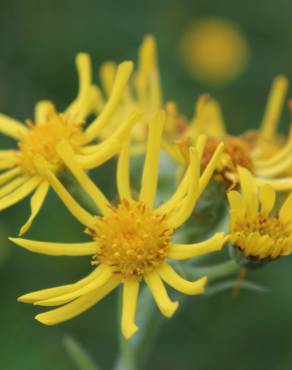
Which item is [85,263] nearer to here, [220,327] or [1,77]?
[220,327]

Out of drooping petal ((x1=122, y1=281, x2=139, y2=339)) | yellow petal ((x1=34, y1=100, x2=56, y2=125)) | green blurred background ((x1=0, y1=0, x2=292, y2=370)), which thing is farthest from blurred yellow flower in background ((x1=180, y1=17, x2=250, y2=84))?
drooping petal ((x1=122, y1=281, x2=139, y2=339))

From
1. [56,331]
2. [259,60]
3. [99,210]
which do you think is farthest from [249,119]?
[99,210]

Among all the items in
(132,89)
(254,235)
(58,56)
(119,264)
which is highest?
(58,56)

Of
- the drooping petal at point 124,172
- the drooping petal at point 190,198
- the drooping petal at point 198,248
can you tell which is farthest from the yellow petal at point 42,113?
the drooping petal at point 198,248

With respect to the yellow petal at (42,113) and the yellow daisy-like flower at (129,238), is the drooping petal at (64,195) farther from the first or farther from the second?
the yellow petal at (42,113)

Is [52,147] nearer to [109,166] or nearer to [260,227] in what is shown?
[260,227]

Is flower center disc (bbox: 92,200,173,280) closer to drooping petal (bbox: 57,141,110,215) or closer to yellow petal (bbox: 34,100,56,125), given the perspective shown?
drooping petal (bbox: 57,141,110,215)

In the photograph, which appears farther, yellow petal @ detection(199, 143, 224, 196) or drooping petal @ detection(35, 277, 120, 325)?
yellow petal @ detection(199, 143, 224, 196)
